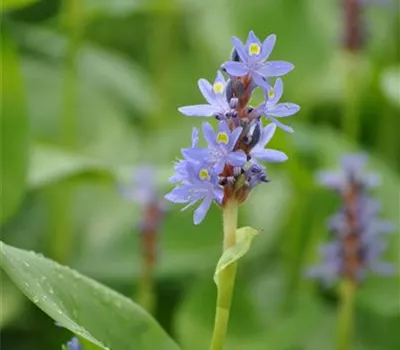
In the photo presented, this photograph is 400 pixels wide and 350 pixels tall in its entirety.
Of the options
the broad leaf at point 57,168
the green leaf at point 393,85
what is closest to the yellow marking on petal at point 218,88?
the broad leaf at point 57,168

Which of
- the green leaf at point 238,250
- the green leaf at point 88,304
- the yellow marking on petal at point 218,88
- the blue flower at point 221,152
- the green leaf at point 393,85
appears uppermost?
the green leaf at point 393,85

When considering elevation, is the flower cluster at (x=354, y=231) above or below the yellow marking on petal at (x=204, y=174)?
below

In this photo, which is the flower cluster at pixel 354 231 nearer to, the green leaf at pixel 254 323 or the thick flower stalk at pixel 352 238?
the thick flower stalk at pixel 352 238

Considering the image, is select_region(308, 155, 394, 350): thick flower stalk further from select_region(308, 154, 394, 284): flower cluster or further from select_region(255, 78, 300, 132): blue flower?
select_region(255, 78, 300, 132): blue flower

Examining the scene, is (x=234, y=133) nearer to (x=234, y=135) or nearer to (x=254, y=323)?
(x=234, y=135)

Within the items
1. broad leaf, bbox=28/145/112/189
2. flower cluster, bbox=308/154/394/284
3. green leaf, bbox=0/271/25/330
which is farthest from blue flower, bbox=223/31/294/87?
green leaf, bbox=0/271/25/330

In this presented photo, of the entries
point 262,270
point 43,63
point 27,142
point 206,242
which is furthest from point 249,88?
point 43,63

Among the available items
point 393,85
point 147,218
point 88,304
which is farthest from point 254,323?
point 88,304
